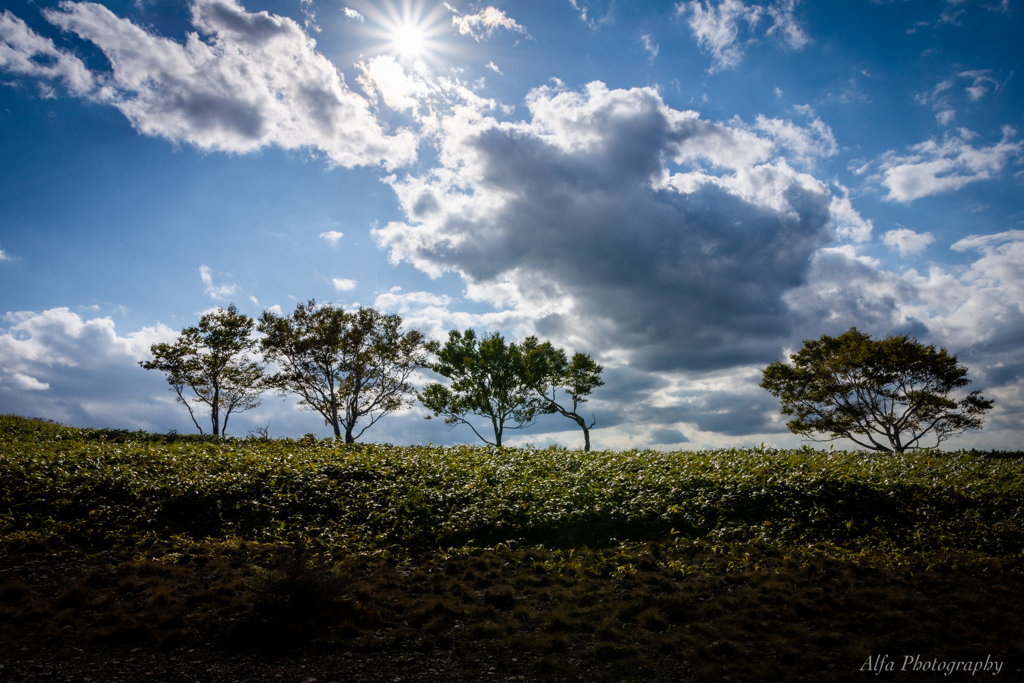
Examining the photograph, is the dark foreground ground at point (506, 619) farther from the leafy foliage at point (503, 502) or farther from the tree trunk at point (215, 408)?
the tree trunk at point (215, 408)

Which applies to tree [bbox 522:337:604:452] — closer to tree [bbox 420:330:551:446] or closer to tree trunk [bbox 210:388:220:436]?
tree [bbox 420:330:551:446]

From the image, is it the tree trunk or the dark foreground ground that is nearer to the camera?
the dark foreground ground

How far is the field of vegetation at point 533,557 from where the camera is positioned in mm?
7008

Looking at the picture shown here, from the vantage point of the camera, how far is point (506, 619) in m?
7.68

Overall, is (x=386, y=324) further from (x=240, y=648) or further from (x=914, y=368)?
(x=914, y=368)

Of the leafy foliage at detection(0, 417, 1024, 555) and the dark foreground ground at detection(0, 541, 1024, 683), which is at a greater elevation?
the leafy foliage at detection(0, 417, 1024, 555)

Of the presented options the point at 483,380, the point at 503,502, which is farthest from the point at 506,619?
the point at 483,380

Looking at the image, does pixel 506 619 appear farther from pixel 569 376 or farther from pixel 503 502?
pixel 569 376

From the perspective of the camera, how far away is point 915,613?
7621 mm

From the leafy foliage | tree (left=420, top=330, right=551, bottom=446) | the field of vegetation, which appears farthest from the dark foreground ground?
tree (left=420, top=330, right=551, bottom=446)

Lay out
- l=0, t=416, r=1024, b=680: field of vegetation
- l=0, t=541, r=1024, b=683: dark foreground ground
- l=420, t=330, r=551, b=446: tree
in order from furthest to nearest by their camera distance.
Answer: l=420, t=330, r=551, b=446: tree < l=0, t=416, r=1024, b=680: field of vegetation < l=0, t=541, r=1024, b=683: dark foreground ground

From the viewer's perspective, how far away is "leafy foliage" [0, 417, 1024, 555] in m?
11.3

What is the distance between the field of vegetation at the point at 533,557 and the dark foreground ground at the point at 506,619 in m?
0.05

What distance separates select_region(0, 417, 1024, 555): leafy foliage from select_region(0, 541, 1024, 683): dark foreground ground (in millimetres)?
1353
